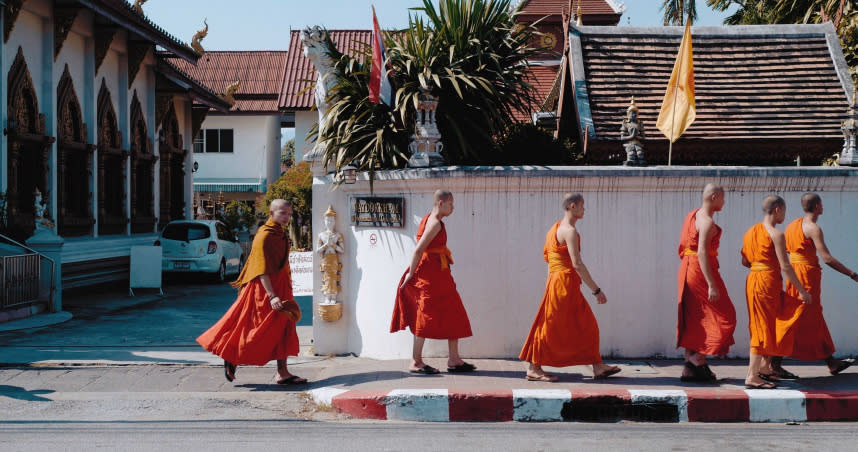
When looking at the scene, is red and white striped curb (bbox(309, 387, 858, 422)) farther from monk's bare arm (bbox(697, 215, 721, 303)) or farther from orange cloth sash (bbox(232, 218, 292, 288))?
orange cloth sash (bbox(232, 218, 292, 288))

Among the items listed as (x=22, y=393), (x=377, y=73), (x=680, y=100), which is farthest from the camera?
(x=680, y=100)

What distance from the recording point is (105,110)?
1853 centimetres

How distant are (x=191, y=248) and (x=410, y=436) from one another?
1305 centimetres

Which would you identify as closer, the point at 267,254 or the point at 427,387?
the point at 427,387

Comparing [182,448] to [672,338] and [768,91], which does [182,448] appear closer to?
[672,338]

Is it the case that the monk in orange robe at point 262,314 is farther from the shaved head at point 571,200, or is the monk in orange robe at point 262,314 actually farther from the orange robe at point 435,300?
the shaved head at point 571,200

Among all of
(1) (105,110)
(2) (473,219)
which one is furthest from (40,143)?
(2) (473,219)

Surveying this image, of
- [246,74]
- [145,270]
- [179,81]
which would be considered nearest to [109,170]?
[179,81]

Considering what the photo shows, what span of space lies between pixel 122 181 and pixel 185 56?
3.79 meters

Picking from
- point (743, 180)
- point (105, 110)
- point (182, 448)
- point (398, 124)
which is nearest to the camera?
point (182, 448)

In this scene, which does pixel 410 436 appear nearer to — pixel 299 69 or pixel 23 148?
pixel 23 148

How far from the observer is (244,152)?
38.4 m

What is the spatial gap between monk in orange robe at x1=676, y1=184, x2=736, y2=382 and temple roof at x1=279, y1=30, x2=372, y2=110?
26.1 meters

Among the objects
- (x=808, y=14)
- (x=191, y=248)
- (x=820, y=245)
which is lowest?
(x=191, y=248)
